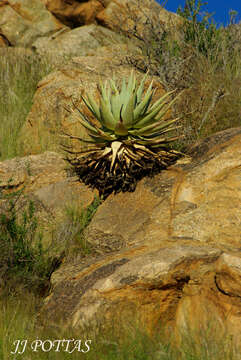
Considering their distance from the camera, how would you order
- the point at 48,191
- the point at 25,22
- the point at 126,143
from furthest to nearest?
the point at 25,22, the point at 48,191, the point at 126,143

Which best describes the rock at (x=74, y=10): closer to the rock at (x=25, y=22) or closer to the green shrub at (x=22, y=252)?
the rock at (x=25, y=22)

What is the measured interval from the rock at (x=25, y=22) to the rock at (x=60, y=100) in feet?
22.9

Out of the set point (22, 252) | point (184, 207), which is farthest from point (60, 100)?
point (184, 207)

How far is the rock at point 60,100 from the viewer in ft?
20.5

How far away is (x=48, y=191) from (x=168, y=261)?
2.07 m

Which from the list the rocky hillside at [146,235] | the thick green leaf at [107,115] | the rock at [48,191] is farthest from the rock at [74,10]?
the thick green leaf at [107,115]

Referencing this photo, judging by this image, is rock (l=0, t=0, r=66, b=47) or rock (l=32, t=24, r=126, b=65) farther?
rock (l=0, t=0, r=66, b=47)

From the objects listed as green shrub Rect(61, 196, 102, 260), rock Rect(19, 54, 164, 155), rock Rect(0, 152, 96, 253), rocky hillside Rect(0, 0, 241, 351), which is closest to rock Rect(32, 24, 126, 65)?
rock Rect(19, 54, 164, 155)

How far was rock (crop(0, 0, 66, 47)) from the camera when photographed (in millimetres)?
13203

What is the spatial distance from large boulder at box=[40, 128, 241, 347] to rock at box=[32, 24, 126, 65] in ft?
25.3

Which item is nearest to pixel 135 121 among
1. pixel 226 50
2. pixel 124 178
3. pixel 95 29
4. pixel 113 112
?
pixel 113 112

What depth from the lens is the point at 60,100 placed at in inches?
251

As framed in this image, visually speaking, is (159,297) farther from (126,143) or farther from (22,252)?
(126,143)

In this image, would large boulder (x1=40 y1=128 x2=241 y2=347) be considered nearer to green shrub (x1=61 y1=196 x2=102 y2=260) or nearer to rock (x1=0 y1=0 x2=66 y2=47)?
green shrub (x1=61 y1=196 x2=102 y2=260)
